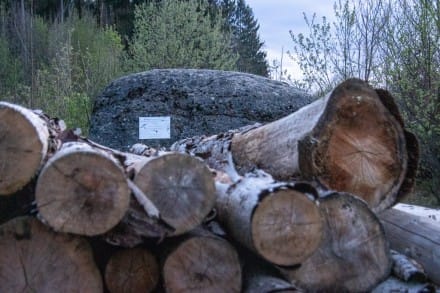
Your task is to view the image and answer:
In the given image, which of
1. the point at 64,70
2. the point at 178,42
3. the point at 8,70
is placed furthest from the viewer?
the point at 8,70

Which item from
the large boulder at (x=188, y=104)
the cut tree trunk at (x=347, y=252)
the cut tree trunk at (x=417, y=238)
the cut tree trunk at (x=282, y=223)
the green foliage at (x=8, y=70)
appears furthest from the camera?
the green foliage at (x=8, y=70)

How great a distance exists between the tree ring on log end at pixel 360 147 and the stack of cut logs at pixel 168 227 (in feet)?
0.29

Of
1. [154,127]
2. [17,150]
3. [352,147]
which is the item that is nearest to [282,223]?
[352,147]

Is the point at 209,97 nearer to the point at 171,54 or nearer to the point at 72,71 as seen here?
the point at 171,54

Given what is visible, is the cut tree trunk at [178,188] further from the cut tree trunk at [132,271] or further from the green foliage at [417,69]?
the green foliage at [417,69]

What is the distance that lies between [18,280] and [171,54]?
10.5m

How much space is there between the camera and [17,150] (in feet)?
8.95

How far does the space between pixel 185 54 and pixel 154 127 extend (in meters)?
5.42

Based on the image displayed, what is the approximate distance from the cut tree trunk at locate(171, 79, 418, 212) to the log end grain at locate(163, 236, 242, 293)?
739mm

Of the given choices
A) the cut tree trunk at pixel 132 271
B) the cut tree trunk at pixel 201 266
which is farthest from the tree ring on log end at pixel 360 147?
the cut tree trunk at pixel 132 271

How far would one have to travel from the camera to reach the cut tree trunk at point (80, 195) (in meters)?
2.56

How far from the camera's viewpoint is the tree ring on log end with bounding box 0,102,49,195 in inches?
107

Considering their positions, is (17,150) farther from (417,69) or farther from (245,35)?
(245,35)

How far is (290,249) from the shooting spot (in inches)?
107
